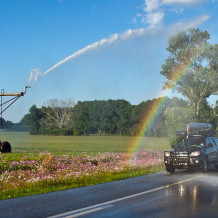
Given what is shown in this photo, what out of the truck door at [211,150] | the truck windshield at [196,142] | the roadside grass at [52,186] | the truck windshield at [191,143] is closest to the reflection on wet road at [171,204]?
the roadside grass at [52,186]

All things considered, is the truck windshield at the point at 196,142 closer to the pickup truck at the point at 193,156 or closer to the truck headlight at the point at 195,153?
the pickup truck at the point at 193,156

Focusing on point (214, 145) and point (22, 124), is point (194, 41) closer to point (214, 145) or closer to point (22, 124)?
point (214, 145)

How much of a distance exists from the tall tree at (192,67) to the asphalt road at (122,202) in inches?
1190

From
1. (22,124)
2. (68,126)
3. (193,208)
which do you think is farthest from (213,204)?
(22,124)

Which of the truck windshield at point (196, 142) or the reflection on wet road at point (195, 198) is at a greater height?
the truck windshield at point (196, 142)

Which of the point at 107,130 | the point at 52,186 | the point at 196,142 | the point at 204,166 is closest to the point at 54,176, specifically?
the point at 52,186

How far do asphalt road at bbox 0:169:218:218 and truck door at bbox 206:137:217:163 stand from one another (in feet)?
17.7

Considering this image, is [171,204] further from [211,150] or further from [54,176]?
[211,150]

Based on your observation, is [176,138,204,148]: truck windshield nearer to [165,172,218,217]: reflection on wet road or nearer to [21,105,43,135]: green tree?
[165,172,218,217]: reflection on wet road

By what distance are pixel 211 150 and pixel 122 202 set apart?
32.2 feet

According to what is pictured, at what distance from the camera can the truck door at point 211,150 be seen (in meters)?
16.3

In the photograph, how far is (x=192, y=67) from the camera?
41.2 metres

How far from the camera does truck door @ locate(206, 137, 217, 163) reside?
1630 cm

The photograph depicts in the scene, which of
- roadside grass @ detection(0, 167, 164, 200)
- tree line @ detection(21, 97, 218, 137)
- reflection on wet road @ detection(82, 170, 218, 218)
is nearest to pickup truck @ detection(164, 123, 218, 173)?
roadside grass @ detection(0, 167, 164, 200)
